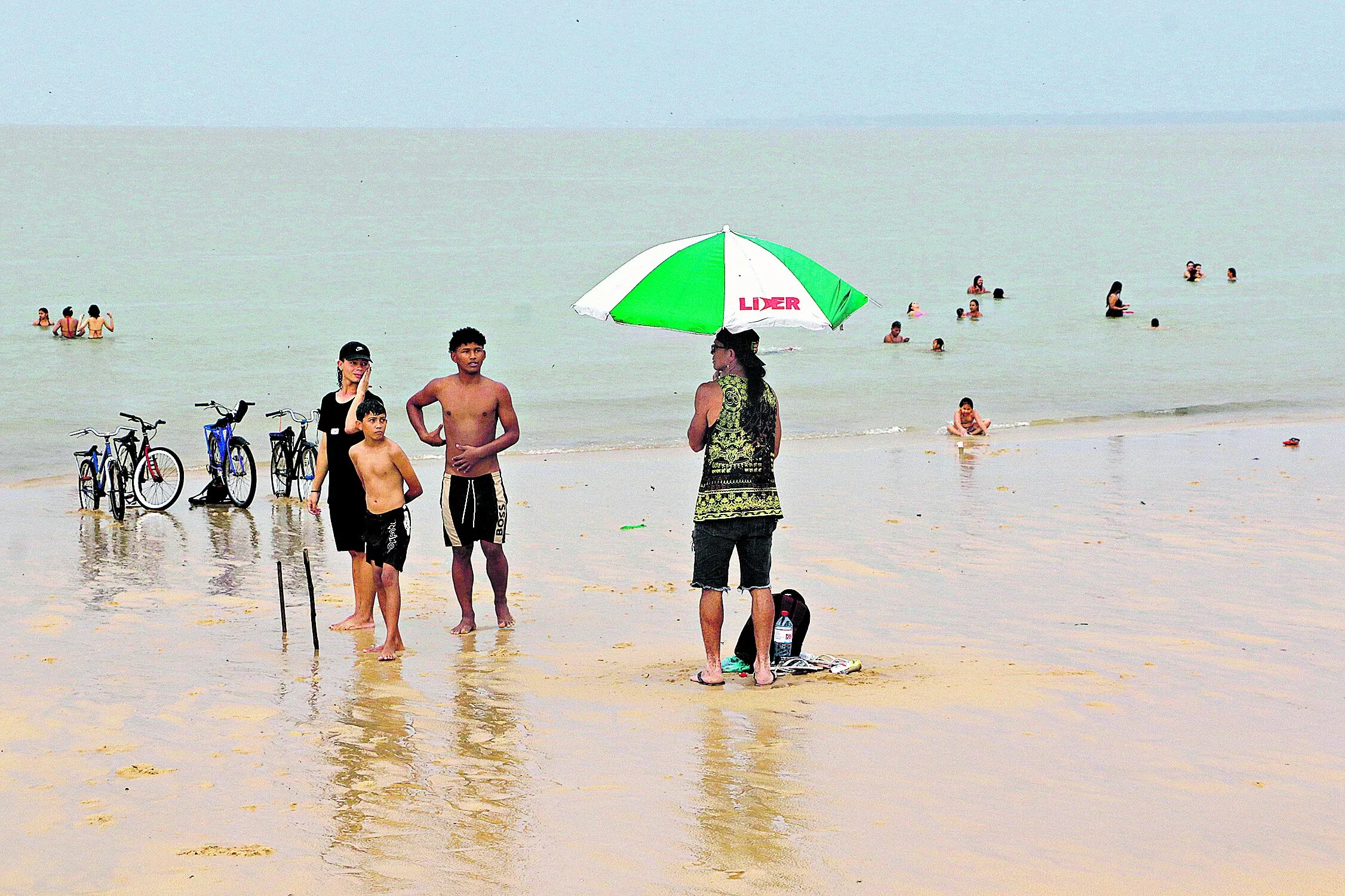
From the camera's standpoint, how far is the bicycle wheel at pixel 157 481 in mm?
13109

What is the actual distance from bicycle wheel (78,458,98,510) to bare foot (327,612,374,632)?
608 centimetres

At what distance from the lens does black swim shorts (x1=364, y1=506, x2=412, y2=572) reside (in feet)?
25.0

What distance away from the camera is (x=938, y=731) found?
6035 mm

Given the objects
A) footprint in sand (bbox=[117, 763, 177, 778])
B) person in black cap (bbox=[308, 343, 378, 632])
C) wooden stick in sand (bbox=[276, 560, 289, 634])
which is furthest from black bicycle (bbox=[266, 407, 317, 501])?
footprint in sand (bbox=[117, 763, 177, 778])

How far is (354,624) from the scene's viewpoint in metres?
8.20

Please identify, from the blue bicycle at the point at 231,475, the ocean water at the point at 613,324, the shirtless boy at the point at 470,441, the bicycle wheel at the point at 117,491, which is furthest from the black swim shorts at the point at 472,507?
the ocean water at the point at 613,324

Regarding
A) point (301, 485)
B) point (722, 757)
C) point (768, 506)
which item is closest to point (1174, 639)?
point (768, 506)

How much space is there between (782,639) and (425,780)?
2.27 metres

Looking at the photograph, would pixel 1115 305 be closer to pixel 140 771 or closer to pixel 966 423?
pixel 966 423

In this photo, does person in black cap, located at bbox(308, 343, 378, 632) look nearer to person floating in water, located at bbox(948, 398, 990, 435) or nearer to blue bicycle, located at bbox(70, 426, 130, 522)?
blue bicycle, located at bbox(70, 426, 130, 522)

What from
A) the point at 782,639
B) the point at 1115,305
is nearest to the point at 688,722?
the point at 782,639

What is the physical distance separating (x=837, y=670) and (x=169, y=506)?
834 centimetres

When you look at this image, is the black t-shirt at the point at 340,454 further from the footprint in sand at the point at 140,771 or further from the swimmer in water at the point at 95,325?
the swimmer in water at the point at 95,325

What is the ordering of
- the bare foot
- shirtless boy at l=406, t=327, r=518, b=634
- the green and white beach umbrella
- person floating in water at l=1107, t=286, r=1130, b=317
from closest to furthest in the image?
the green and white beach umbrella < shirtless boy at l=406, t=327, r=518, b=634 < the bare foot < person floating in water at l=1107, t=286, r=1130, b=317
